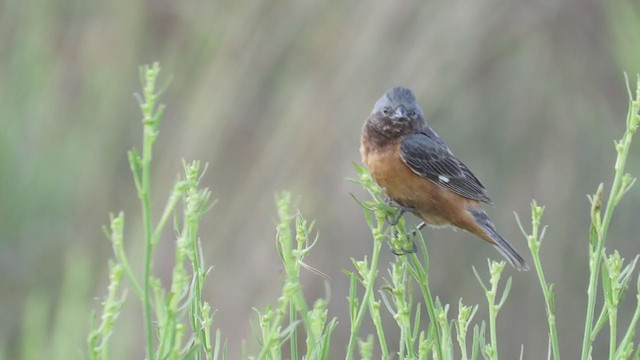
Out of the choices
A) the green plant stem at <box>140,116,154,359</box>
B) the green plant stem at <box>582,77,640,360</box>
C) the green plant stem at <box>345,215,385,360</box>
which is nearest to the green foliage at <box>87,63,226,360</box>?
the green plant stem at <box>140,116,154,359</box>

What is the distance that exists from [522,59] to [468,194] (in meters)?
0.92

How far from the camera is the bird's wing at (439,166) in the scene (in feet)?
10.7

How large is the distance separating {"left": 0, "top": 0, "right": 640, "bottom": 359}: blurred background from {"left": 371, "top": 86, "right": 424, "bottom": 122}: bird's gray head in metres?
0.69

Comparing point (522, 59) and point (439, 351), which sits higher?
point (522, 59)

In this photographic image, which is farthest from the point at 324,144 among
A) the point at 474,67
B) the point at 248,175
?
the point at 474,67

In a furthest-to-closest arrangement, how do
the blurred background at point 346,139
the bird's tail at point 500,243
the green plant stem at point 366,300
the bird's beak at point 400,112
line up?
1. the blurred background at point 346,139
2. the bird's beak at point 400,112
3. the bird's tail at point 500,243
4. the green plant stem at point 366,300

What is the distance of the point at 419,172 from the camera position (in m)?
3.23

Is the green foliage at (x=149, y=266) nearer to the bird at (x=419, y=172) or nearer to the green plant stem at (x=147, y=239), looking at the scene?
the green plant stem at (x=147, y=239)

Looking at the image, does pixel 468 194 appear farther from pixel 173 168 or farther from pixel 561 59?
pixel 173 168

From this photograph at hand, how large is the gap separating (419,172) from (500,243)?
1.04 feet

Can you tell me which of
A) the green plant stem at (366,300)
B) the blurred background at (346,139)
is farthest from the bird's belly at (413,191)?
the green plant stem at (366,300)

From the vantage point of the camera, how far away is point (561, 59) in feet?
13.2

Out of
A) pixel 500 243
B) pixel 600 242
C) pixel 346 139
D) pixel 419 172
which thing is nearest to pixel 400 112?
pixel 419 172

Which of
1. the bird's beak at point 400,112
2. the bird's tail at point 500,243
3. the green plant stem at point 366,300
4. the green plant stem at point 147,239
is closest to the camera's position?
the green plant stem at point 147,239
